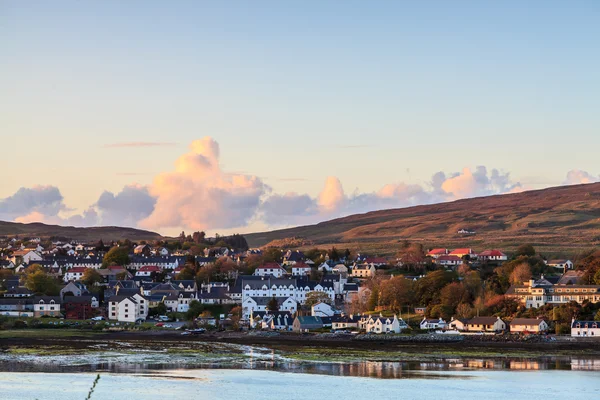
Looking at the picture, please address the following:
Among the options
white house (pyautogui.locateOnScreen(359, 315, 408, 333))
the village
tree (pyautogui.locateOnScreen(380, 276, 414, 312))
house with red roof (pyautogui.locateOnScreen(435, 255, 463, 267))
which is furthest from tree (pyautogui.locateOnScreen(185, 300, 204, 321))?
house with red roof (pyautogui.locateOnScreen(435, 255, 463, 267))

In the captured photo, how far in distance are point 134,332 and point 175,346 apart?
15123 millimetres

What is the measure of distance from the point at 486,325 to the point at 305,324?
14403 mm

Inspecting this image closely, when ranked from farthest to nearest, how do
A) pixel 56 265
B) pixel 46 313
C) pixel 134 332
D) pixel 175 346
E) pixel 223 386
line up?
pixel 56 265, pixel 46 313, pixel 134 332, pixel 175 346, pixel 223 386

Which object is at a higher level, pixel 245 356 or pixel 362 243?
pixel 362 243

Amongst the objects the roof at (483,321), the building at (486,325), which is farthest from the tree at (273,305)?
the building at (486,325)

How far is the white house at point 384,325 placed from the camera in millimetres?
72188

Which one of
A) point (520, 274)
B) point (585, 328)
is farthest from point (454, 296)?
point (585, 328)

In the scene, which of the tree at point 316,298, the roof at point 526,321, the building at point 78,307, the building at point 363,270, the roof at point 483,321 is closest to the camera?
the roof at point 526,321

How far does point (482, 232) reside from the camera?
620 ft

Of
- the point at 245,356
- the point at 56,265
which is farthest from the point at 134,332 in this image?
the point at 56,265

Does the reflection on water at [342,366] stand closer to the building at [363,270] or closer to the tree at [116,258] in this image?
the building at [363,270]

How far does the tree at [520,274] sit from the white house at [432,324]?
39.0 feet

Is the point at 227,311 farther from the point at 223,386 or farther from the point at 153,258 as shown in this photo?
the point at 223,386

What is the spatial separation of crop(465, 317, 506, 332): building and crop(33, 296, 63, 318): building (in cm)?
3777
